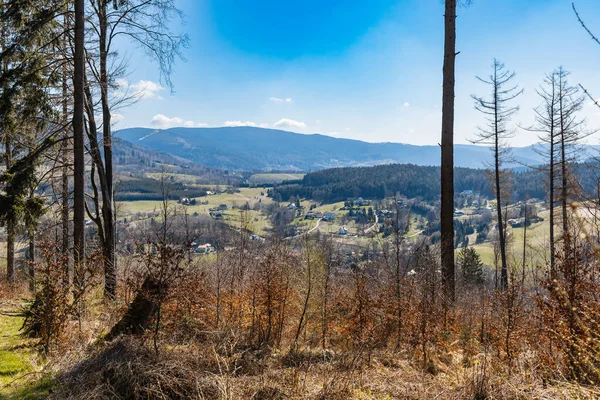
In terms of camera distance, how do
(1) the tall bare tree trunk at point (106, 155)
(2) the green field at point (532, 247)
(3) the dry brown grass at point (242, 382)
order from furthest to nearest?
1. (2) the green field at point (532, 247)
2. (1) the tall bare tree trunk at point (106, 155)
3. (3) the dry brown grass at point (242, 382)

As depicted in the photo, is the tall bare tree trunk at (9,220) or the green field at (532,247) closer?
the tall bare tree trunk at (9,220)

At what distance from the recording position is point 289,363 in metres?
5.04

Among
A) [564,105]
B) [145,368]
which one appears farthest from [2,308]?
[564,105]

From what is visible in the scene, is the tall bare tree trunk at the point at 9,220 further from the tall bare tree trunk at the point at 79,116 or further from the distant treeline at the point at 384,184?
the distant treeline at the point at 384,184

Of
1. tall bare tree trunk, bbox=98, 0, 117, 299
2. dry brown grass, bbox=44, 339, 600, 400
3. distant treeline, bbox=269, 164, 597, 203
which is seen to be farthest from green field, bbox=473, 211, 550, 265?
distant treeline, bbox=269, 164, 597, 203

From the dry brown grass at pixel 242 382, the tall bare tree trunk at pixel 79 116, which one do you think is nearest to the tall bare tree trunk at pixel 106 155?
the tall bare tree trunk at pixel 79 116

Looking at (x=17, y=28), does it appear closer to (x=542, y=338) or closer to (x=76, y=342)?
(x=76, y=342)

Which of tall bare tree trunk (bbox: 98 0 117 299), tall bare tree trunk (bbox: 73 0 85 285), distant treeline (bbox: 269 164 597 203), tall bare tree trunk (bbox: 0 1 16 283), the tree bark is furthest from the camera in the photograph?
distant treeline (bbox: 269 164 597 203)

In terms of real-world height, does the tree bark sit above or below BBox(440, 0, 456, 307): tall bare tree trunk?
below

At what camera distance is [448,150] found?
7398 millimetres

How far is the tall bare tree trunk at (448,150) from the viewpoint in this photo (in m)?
7.07

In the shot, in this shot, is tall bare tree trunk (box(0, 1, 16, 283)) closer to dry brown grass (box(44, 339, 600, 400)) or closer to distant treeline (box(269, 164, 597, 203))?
dry brown grass (box(44, 339, 600, 400))

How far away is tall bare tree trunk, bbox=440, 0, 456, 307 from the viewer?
23.2 ft

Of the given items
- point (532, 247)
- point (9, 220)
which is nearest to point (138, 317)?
point (9, 220)
